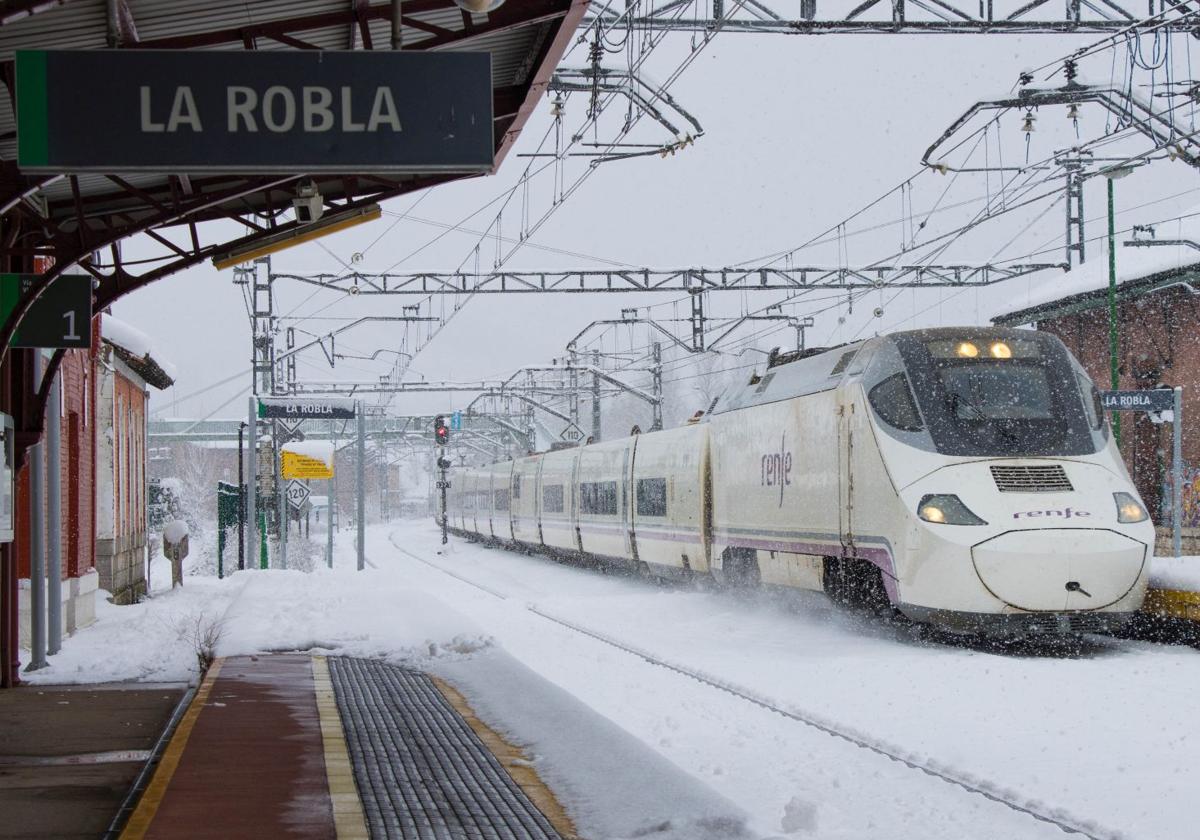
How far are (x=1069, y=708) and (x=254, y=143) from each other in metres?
6.38

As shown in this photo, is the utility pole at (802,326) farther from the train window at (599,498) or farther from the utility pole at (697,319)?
the train window at (599,498)

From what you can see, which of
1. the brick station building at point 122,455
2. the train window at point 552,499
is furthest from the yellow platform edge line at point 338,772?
the train window at point 552,499

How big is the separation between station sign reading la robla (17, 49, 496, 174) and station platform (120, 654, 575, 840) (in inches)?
111

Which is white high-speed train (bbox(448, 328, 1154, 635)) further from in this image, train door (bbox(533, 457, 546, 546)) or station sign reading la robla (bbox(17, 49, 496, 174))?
train door (bbox(533, 457, 546, 546))

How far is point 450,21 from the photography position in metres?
9.41

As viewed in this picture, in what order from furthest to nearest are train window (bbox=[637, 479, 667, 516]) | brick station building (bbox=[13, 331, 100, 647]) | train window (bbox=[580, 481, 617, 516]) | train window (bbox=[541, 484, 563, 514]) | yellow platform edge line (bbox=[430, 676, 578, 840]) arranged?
train window (bbox=[541, 484, 563, 514]), train window (bbox=[580, 481, 617, 516]), train window (bbox=[637, 479, 667, 516]), brick station building (bbox=[13, 331, 100, 647]), yellow platform edge line (bbox=[430, 676, 578, 840])

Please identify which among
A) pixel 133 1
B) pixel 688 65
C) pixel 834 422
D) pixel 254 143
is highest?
pixel 688 65

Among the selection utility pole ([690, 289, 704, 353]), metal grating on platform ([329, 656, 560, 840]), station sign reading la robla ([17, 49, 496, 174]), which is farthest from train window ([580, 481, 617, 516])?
station sign reading la robla ([17, 49, 496, 174])

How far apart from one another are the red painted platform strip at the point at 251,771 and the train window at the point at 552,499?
22155 millimetres

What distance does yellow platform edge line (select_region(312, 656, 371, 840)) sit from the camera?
5.76 m

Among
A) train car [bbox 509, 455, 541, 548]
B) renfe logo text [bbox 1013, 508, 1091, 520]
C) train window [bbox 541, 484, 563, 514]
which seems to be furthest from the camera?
train car [bbox 509, 455, 541, 548]

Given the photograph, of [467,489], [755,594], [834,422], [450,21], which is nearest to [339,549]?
[467,489]

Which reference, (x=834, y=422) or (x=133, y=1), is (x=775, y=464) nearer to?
(x=834, y=422)

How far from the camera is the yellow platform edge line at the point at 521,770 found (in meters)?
6.25
